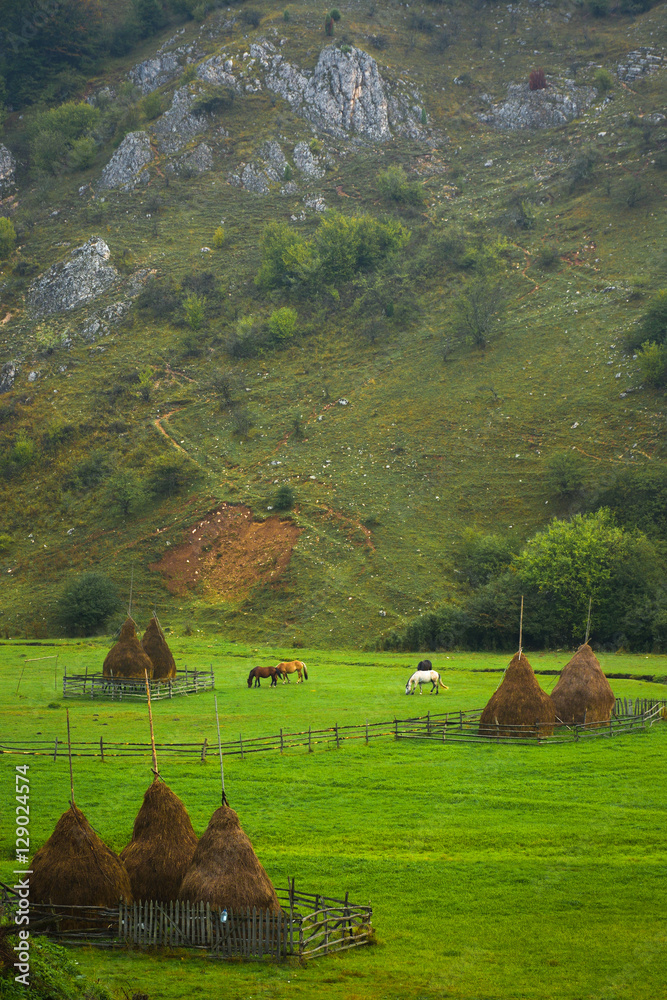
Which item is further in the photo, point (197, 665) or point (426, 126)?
point (426, 126)

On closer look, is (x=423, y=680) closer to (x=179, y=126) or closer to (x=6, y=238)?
(x=6, y=238)

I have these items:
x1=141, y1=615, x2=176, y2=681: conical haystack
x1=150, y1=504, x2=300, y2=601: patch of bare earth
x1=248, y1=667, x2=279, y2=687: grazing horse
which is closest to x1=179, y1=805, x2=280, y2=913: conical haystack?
x1=248, y1=667, x2=279, y2=687: grazing horse

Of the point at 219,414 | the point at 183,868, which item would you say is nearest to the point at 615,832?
the point at 183,868

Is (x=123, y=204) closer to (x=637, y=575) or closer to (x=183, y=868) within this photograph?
(x=637, y=575)

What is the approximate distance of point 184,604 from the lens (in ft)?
243

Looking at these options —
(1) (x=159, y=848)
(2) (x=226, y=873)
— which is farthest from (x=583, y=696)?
(2) (x=226, y=873)

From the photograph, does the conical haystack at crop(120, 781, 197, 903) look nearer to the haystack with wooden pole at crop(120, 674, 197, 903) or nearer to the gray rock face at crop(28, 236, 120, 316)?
the haystack with wooden pole at crop(120, 674, 197, 903)

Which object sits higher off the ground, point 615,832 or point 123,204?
point 123,204

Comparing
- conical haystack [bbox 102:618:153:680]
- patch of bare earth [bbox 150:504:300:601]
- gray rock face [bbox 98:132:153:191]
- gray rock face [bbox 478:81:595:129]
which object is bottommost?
conical haystack [bbox 102:618:153:680]

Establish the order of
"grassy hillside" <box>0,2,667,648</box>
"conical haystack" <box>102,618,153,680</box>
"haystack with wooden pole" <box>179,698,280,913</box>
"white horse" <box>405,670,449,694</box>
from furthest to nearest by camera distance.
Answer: "grassy hillside" <box>0,2,667,648</box>, "conical haystack" <box>102,618,153,680</box>, "white horse" <box>405,670,449,694</box>, "haystack with wooden pole" <box>179,698,280,913</box>

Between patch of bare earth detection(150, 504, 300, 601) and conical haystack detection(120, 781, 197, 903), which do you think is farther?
patch of bare earth detection(150, 504, 300, 601)

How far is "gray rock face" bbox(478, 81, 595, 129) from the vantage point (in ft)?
423

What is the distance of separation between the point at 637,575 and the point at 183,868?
151 ft

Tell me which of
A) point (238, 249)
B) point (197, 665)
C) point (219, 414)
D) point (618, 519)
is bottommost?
point (197, 665)
